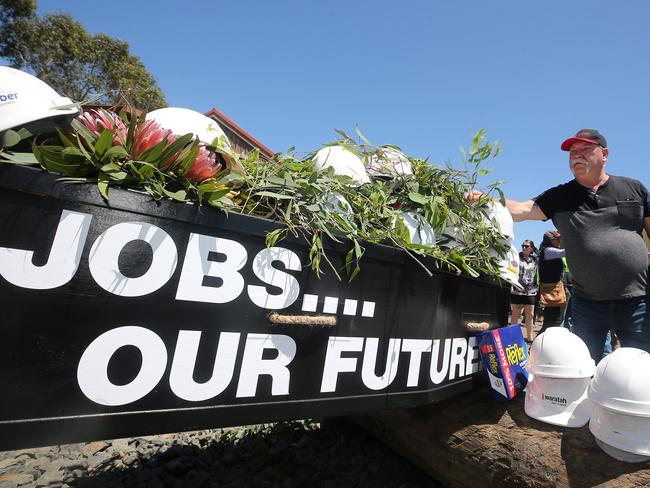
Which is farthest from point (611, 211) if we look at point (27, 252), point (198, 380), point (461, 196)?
point (27, 252)

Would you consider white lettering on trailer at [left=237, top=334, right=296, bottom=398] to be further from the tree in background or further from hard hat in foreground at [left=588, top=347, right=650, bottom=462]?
the tree in background

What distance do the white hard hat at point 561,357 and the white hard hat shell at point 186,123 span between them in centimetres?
173

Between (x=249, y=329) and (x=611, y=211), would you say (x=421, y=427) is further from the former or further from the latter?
(x=611, y=211)

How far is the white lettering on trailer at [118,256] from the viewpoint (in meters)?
1.00

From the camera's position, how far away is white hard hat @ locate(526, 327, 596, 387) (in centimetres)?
170

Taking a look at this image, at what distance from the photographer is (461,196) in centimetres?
207

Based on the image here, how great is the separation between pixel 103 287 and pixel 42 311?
0.45 ft

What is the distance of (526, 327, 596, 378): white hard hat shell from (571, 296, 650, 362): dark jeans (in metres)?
0.79

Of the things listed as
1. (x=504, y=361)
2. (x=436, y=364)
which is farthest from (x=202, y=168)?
(x=504, y=361)

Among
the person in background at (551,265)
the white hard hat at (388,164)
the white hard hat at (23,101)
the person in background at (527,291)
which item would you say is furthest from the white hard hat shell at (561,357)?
the person in background at (527,291)

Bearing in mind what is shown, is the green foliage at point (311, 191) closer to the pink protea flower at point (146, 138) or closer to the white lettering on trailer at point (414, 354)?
the pink protea flower at point (146, 138)

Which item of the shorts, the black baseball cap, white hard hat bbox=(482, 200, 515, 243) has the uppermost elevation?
the black baseball cap

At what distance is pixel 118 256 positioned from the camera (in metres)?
1.02

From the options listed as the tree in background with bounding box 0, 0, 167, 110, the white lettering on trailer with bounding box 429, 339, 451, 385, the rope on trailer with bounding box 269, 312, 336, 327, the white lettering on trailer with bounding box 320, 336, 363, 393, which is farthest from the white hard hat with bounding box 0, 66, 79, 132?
the tree in background with bounding box 0, 0, 167, 110
